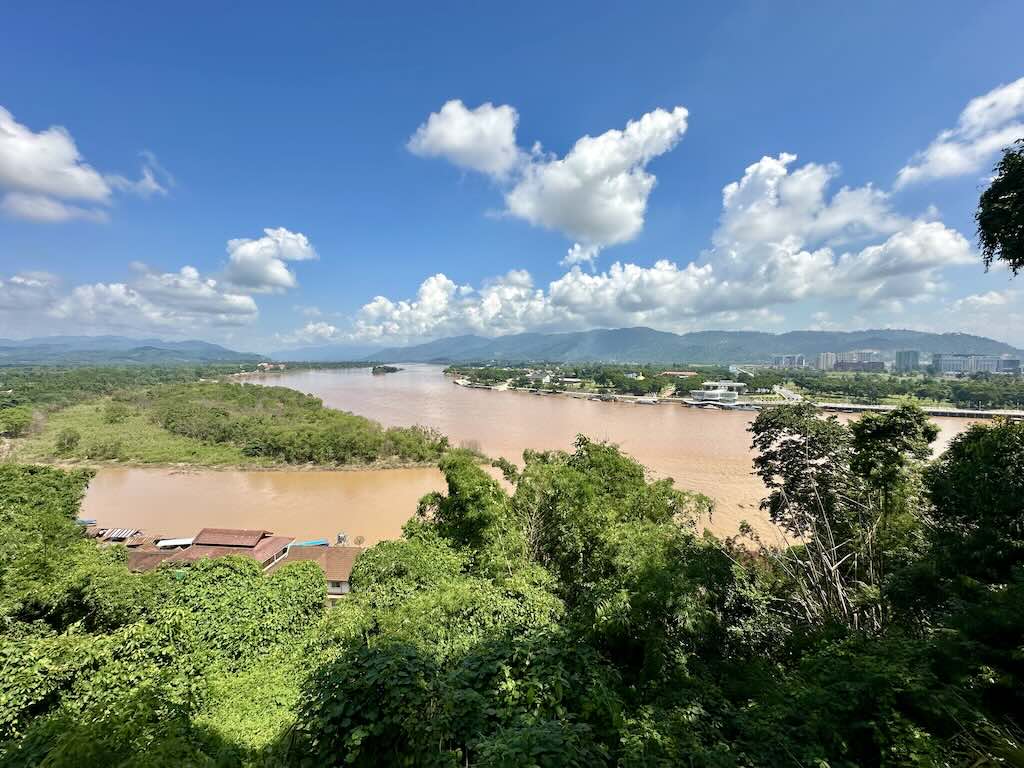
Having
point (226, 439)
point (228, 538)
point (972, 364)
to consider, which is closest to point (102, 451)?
point (226, 439)

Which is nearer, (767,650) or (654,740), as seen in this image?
(654,740)

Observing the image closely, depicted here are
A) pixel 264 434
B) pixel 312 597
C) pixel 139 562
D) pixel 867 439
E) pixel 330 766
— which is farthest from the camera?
pixel 264 434

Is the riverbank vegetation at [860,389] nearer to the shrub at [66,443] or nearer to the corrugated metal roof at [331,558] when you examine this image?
the corrugated metal roof at [331,558]

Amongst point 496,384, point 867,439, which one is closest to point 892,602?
point 867,439

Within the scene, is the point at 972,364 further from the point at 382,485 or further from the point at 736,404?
the point at 382,485

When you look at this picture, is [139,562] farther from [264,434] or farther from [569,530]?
[264,434]

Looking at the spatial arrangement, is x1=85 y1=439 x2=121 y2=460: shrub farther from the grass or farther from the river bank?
the river bank

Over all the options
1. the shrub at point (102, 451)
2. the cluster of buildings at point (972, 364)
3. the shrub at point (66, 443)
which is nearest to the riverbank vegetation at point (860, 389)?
the shrub at point (102, 451)
